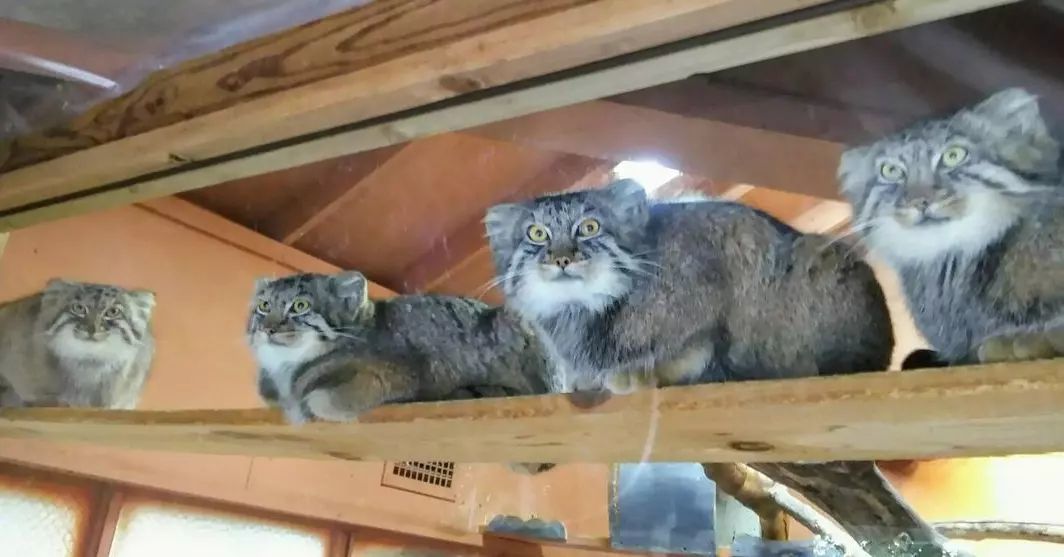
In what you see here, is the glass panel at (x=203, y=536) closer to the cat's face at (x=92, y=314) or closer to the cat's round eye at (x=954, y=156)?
the cat's face at (x=92, y=314)

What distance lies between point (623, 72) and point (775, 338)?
37cm

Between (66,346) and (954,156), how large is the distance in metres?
1.81

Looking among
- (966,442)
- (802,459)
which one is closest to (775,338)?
(802,459)

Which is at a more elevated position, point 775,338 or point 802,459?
point 775,338

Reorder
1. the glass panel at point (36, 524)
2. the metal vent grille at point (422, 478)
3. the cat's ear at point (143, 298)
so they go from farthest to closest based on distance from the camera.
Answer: the metal vent grille at point (422, 478), the cat's ear at point (143, 298), the glass panel at point (36, 524)

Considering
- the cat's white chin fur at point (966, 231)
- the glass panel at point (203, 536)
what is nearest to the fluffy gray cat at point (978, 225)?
the cat's white chin fur at point (966, 231)

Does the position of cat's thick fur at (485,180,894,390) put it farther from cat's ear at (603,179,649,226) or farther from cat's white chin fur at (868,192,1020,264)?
cat's white chin fur at (868,192,1020,264)

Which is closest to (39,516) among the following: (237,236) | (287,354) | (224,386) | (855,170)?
(224,386)

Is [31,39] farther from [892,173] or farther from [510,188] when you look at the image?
[892,173]

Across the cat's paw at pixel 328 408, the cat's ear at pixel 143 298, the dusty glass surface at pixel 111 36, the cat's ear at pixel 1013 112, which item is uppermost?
the dusty glass surface at pixel 111 36

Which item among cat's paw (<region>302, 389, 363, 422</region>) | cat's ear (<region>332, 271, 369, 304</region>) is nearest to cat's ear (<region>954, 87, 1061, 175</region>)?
cat's paw (<region>302, 389, 363, 422</region>)

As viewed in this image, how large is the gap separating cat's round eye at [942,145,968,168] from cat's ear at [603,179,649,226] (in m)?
0.39

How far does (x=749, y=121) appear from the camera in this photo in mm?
1636

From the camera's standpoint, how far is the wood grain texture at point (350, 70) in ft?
3.40
